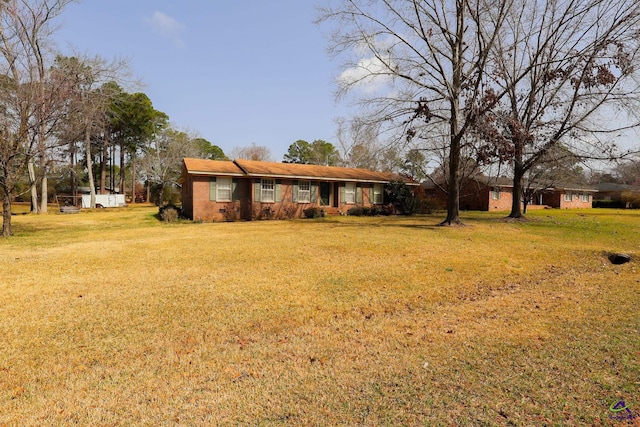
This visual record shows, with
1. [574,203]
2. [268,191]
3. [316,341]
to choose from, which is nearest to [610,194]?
[574,203]

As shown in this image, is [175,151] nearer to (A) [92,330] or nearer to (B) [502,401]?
(A) [92,330]

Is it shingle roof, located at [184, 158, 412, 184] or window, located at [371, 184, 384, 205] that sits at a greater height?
shingle roof, located at [184, 158, 412, 184]

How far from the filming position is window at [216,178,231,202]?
2085 cm

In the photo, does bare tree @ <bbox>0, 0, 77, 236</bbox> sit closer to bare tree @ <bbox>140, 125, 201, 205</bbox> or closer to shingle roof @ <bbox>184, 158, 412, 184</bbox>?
shingle roof @ <bbox>184, 158, 412, 184</bbox>

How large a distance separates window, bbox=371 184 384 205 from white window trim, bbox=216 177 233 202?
11087 mm

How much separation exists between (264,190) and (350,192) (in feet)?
22.5

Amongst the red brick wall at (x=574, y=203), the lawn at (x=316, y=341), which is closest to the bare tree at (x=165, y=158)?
the lawn at (x=316, y=341)

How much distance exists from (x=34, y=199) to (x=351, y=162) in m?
35.8

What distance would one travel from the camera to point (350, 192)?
2559 cm

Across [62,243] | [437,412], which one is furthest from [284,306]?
[62,243]

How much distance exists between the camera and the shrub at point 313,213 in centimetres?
2272

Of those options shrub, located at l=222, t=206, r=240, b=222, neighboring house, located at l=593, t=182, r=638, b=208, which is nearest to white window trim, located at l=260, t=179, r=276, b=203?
shrub, located at l=222, t=206, r=240, b=222

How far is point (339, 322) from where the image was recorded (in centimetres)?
500

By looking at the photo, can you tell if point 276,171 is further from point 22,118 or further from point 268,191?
point 22,118
